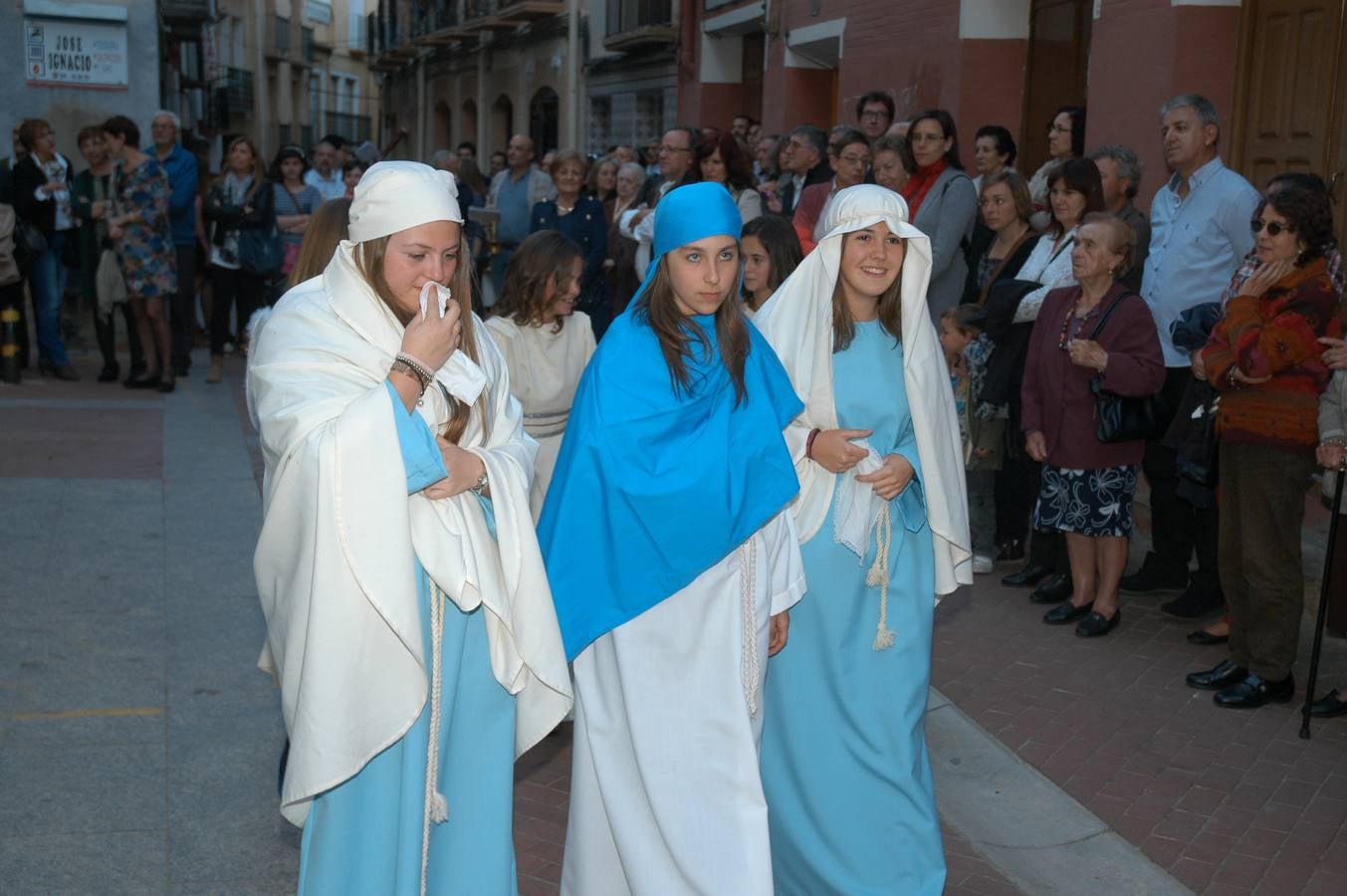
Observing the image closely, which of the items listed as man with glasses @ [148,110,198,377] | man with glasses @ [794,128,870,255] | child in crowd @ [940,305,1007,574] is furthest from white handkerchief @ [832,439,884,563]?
man with glasses @ [148,110,198,377]

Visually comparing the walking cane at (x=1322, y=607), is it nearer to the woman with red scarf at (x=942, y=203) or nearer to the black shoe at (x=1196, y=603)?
the black shoe at (x=1196, y=603)

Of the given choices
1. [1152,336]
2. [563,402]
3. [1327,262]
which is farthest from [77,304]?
[1327,262]

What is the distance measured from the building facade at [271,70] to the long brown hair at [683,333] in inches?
1301

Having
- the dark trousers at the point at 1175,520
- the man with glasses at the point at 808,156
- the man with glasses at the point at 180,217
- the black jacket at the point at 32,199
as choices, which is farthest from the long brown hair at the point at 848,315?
the black jacket at the point at 32,199

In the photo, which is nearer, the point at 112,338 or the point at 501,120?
the point at 112,338

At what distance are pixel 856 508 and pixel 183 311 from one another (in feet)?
30.5

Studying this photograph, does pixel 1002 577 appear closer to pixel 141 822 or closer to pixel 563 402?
pixel 563 402

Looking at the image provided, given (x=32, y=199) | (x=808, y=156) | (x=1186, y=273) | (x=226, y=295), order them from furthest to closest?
(x=226, y=295) < (x=32, y=199) < (x=808, y=156) < (x=1186, y=273)

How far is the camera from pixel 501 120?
31562 mm

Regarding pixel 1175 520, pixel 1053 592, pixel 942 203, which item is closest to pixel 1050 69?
pixel 942 203

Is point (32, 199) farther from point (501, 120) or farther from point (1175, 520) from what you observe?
point (501, 120)

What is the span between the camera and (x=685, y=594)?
3.67m

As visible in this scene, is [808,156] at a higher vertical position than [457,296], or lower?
higher

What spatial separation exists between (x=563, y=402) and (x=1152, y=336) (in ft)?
8.60
